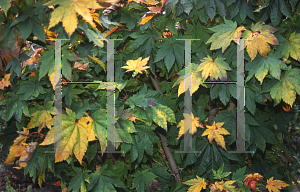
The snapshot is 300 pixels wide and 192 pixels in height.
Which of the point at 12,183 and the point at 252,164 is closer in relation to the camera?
the point at 252,164

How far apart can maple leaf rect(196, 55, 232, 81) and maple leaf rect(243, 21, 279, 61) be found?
7.4 inches

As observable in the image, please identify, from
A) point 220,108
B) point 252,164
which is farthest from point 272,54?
point 252,164

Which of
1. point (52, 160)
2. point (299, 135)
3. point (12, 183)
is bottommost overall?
point (12, 183)

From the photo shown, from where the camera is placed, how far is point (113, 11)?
174 centimetres

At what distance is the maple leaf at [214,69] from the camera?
1631mm

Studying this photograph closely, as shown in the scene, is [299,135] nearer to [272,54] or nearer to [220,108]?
[220,108]

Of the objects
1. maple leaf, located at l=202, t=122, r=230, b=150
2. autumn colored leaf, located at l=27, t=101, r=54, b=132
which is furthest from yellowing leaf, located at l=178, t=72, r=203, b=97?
autumn colored leaf, located at l=27, t=101, r=54, b=132

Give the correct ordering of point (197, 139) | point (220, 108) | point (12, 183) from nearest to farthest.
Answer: point (197, 139), point (220, 108), point (12, 183)

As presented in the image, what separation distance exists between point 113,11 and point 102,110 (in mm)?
700

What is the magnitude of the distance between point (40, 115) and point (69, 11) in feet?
2.51

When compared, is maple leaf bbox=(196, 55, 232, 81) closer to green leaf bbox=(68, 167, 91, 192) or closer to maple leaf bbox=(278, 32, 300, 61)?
maple leaf bbox=(278, 32, 300, 61)

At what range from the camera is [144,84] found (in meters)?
1.80

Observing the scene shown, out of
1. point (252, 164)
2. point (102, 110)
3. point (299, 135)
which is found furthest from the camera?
point (299, 135)

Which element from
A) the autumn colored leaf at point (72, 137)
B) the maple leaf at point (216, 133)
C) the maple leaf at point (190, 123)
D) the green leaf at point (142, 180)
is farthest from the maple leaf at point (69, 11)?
the green leaf at point (142, 180)
